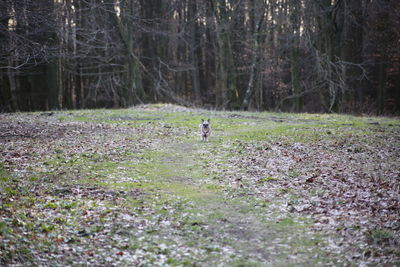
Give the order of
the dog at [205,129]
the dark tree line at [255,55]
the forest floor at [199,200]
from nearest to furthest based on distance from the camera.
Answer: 1. the forest floor at [199,200]
2. the dog at [205,129]
3. the dark tree line at [255,55]

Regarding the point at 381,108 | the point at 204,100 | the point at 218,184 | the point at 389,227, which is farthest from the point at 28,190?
the point at 204,100

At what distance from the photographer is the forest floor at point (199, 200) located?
265 inches

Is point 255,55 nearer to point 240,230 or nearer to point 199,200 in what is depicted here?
point 199,200

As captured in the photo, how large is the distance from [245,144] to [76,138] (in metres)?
7.25

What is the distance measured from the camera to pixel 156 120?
78.2ft

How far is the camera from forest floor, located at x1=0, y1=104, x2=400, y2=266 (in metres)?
6.73

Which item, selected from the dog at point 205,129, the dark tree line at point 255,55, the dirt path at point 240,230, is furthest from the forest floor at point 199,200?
the dark tree line at point 255,55

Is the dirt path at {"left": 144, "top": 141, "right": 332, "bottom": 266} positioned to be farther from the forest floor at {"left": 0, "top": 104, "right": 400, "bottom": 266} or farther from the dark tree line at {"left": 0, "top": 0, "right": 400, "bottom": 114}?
the dark tree line at {"left": 0, "top": 0, "right": 400, "bottom": 114}

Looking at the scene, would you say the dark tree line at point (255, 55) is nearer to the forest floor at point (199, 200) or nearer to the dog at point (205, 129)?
the dog at point (205, 129)

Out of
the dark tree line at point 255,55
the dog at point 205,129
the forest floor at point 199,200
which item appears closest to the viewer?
the forest floor at point 199,200

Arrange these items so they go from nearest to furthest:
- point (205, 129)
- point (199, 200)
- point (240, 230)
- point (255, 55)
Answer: point (240, 230) → point (199, 200) → point (205, 129) → point (255, 55)

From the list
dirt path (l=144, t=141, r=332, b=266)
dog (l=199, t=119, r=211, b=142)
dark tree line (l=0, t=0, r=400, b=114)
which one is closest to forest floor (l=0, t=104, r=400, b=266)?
dirt path (l=144, t=141, r=332, b=266)

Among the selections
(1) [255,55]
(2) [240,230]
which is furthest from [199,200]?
(1) [255,55]

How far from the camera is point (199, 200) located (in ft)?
31.5
